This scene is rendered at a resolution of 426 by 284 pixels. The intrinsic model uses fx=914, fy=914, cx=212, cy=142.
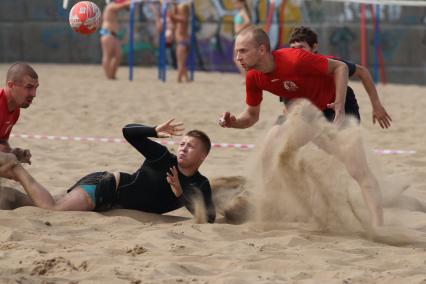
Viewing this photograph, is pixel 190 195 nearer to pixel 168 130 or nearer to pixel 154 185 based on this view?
pixel 154 185

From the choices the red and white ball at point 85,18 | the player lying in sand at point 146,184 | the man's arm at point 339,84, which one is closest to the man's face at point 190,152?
the player lying in sand at point 146,184

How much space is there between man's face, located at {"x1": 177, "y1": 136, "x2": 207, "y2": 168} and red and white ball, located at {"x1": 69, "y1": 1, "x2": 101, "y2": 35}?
161 centimetres

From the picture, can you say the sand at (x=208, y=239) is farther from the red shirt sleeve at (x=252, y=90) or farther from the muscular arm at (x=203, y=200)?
the red shirt sleeve at (x=252, y=90)

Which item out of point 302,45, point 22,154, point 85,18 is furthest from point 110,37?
point 22,154

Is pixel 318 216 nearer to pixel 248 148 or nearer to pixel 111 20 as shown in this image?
pixel 248 148

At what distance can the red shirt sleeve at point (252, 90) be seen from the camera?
5781mm

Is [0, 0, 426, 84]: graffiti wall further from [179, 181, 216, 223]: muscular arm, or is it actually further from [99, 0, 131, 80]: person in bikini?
[179, 181, 216, 223]: muscular arm

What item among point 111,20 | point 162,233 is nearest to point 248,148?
point 162,233

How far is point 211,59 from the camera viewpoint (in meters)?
21.7

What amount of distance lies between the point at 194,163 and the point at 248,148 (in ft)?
12.4

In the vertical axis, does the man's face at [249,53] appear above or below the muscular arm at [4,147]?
above

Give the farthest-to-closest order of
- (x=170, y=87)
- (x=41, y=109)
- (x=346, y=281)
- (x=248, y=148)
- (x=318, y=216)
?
(x=170, y=87) → (x=41, y=109) → (x=248, y=148) → (x=318, y=216) → (x=346, y=281)

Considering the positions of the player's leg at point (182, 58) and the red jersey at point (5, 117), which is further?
the player's leg at point (182, 58)

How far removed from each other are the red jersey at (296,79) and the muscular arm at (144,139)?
0.67 m
